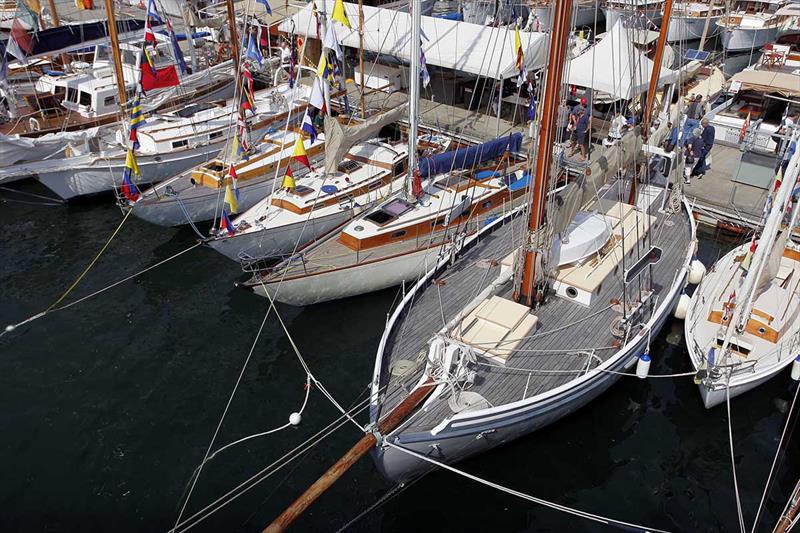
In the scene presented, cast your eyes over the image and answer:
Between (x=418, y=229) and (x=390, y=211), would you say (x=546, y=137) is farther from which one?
(x=390, y=211)

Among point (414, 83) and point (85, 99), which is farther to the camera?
point (85, 99)

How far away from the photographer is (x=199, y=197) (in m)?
25.3

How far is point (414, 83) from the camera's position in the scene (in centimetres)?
2088

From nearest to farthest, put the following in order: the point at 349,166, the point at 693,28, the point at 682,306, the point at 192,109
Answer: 1. the point at 682,306
2. the point at 349,166
3. the point at 192,109
4. the point at 693,28

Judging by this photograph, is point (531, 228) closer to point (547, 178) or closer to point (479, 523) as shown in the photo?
point (547, 178)

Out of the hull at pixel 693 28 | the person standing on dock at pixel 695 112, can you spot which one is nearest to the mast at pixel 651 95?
the person standing on dock at pixel 695 112

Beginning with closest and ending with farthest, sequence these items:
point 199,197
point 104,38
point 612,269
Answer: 1. point 612,269
2. point 199,197
3. point 104,38

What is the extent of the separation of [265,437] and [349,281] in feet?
20.6

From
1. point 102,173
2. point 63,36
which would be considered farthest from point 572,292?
point 63,36

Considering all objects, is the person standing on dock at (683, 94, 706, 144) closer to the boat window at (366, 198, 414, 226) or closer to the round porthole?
the boat window at (366, 198, 414, 226)

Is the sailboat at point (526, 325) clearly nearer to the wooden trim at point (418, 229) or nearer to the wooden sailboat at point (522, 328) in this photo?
the wooden sailboat at point (522, 328)

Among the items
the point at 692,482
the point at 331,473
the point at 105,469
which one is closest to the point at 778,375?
the point at 692,482

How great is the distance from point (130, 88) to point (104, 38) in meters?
2.59

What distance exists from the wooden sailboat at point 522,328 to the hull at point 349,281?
2477 millimetres
